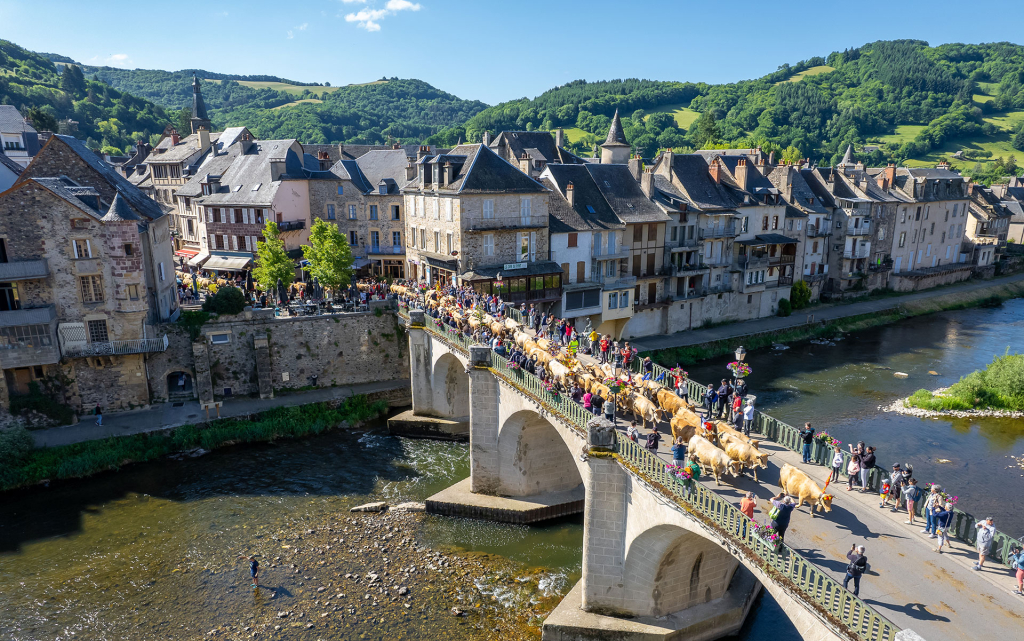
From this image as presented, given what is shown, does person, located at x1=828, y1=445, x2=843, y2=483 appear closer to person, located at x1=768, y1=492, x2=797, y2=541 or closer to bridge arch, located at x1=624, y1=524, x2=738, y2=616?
bridge arch, located at x1=624, y1=524, x2=738, y2=616

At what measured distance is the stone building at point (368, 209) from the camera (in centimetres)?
5234

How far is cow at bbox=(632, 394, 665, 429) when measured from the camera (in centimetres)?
2052

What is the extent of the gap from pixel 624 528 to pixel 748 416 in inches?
205

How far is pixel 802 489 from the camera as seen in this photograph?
15.9 m

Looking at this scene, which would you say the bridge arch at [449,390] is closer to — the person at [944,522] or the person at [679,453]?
the person at [679,453]

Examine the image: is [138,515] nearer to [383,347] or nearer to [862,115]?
[383,347]

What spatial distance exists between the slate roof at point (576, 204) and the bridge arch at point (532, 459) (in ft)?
65.9

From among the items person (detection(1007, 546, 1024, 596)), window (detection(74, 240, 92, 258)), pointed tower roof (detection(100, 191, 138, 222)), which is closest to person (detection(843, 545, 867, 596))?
person (detection(1007, 546, 1024, 596))

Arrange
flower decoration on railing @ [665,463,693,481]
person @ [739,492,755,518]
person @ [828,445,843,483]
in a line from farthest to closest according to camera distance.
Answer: person @ [828,445,843,483] < flower decoration on railing @ [665,463,693,481] < person @ [739,492,755,518]

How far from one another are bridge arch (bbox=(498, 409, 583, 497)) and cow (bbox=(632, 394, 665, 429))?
258 inches

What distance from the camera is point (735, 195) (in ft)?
184

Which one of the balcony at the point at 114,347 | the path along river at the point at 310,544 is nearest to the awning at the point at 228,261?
the balcony at the point at 114,347

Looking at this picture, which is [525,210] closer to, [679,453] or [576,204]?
[576,204]

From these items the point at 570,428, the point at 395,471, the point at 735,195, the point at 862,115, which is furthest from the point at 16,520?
the point at 862,115
